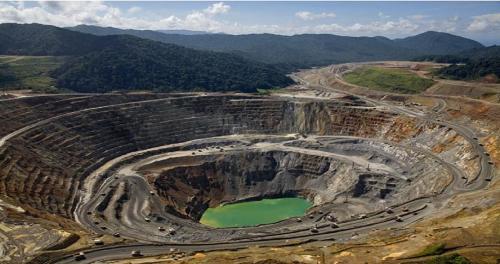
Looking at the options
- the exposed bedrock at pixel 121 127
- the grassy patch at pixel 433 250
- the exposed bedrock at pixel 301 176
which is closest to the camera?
the grassy patch at pixel 433 250

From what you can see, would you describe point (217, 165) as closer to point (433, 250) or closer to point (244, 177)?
point (244, 177)

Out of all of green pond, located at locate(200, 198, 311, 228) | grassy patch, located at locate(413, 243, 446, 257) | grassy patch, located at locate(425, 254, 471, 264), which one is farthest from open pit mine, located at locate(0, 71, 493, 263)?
grassy patch, located at locate(425, 254, 471, 264)

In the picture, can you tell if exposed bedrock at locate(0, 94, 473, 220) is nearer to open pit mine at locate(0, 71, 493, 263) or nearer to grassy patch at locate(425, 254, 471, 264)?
open pit mine at locate(0, 71, 493, 263)

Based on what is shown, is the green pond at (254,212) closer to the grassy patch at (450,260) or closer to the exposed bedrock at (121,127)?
the exposed bedrock at (121,127)

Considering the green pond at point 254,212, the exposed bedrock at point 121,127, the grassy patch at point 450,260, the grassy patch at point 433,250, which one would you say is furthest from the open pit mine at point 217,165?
the grassy patch at point 450,260

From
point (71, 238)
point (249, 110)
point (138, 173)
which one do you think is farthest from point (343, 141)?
point (71, 238)

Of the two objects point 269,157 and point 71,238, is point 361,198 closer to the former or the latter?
point 269,157

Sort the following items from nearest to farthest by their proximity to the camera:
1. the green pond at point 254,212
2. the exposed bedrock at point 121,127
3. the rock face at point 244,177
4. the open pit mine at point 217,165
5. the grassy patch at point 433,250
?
the grassy patch at point 433,250 → the open pit mine at point 217,165 → the exposed bedrock at point 121,127 → the green pond at point 254,212 → the rock face at point 244,177
